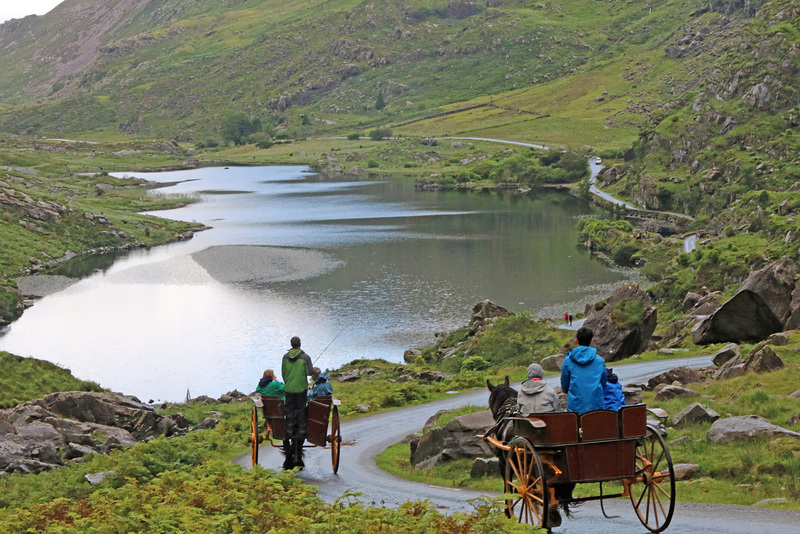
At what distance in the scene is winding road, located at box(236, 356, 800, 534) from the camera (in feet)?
43.5

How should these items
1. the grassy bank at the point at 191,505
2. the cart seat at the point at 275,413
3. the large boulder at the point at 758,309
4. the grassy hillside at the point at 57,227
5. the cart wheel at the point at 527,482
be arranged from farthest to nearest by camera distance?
the grassy hillside at the point at 57,227 → the large boulder at the point at 758,309 → the cart seat at the point at 275,413 → the grassy bank at the point at 191,505 → the cart wheel at the point at 527,482

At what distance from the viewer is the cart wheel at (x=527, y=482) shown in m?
12.0

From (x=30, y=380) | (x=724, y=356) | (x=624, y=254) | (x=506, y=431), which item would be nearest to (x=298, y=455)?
(x=506, y=431)

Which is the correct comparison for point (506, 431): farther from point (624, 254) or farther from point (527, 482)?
point (624, 254)

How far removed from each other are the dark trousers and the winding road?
115cm

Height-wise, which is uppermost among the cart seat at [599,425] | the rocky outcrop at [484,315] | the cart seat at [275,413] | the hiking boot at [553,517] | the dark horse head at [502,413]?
the cart seat at [599,425]

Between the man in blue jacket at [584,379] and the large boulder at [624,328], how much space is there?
27053 mm

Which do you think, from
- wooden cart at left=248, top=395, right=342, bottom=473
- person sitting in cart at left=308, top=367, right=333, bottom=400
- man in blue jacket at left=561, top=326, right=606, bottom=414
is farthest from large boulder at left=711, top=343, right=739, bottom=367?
man in blue jacket at left=561, top=326, right=606, bottom=414

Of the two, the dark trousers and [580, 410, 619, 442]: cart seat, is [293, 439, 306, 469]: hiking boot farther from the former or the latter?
[580, 410, 619, 442]: cart seat

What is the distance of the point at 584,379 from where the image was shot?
12.9m

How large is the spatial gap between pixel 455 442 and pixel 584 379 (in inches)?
308

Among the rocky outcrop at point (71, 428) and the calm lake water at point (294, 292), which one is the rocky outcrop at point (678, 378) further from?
the calm lake water at point (294, 292)

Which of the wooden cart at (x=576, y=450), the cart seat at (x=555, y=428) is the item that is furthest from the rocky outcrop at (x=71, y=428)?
the cart seat at (x=555, y=428)

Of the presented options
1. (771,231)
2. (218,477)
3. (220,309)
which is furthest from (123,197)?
(218,477)
